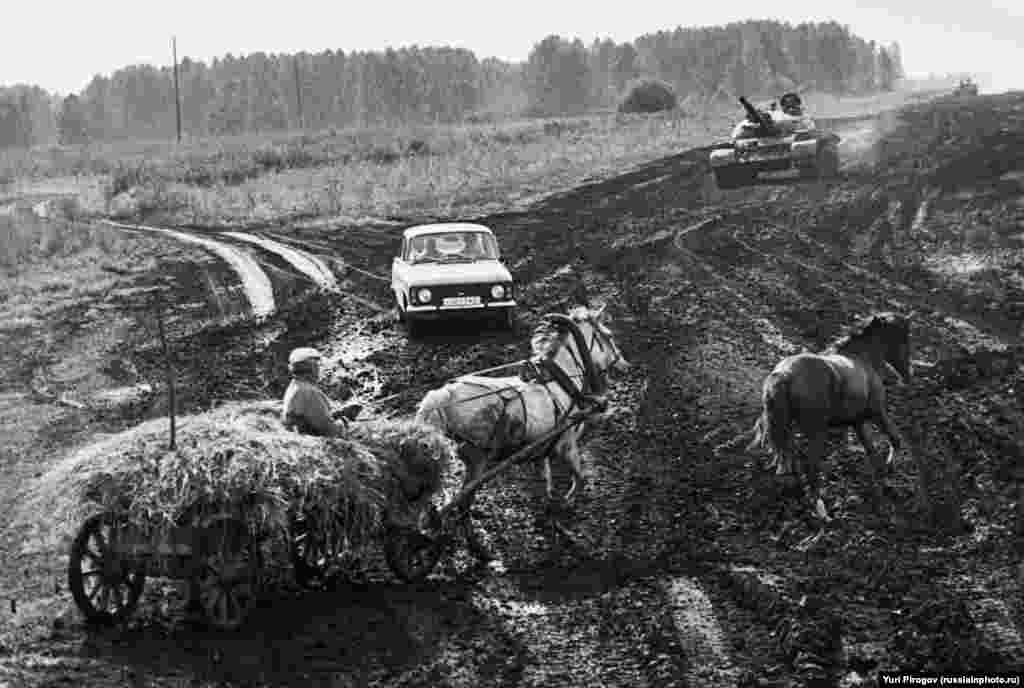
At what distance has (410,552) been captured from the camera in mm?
10477

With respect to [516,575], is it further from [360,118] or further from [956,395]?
[360,118]

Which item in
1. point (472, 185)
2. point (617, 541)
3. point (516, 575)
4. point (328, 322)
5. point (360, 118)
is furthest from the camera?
point (360, 118)

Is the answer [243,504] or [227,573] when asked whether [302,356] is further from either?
[227,573]

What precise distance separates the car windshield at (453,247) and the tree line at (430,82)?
107 meters

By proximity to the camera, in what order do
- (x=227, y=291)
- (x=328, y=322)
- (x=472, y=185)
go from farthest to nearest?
1. (x=472, y=185)
2. (x=227, y=291)
3. (x=328, y=322)

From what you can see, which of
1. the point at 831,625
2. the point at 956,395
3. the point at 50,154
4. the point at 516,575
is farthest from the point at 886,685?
the point at 50,154

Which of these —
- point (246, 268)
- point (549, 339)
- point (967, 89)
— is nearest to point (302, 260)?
point (246, 268)

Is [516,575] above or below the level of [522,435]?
below

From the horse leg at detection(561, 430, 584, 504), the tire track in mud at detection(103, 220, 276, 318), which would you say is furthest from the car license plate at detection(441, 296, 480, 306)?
the horse leg at detection(561, 430, 584, 504)

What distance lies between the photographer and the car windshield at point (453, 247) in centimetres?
2036

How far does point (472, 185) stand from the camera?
39.0m

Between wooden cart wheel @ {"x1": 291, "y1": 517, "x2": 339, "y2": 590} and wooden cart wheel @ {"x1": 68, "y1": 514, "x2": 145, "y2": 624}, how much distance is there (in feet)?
4.07

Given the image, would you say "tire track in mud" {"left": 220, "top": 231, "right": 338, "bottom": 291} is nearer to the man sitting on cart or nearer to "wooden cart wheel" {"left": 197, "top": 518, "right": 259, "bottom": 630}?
the man sitting on cart

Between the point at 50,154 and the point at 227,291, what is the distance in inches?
2409
